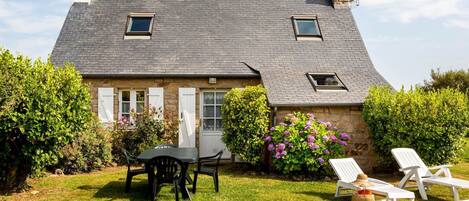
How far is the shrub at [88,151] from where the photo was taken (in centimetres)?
982

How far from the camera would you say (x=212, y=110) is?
40.0 ft

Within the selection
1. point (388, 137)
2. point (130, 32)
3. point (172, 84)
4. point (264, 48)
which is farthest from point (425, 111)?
point (130, 32)

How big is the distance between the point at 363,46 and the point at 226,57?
14.8 feet

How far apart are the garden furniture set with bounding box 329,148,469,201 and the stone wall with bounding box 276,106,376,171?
1847mm

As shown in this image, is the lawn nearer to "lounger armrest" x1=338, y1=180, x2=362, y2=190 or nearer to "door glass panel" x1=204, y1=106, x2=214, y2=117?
"lounger armrest" x1=338, y1=180, x2=362, y2=190

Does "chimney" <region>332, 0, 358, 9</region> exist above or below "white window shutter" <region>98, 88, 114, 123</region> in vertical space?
above

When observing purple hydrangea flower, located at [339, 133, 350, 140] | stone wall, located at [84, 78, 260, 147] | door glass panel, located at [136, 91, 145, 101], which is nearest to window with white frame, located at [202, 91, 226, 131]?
stone wall, located at [84, 78, 260, 147]

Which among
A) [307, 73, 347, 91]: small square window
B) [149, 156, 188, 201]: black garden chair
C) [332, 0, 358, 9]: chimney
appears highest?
[332, 0, 358, 9]: chimney

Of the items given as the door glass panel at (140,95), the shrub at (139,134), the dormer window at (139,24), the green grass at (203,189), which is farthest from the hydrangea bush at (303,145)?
the dormer window at (139,24)

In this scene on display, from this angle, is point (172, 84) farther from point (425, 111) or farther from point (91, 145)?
point (425, 111)

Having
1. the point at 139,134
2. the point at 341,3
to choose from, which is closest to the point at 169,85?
the point at 139,134

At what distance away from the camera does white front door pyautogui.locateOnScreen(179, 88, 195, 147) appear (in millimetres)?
11852

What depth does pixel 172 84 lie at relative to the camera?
1192 cm

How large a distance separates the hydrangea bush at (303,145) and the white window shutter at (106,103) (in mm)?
4662
